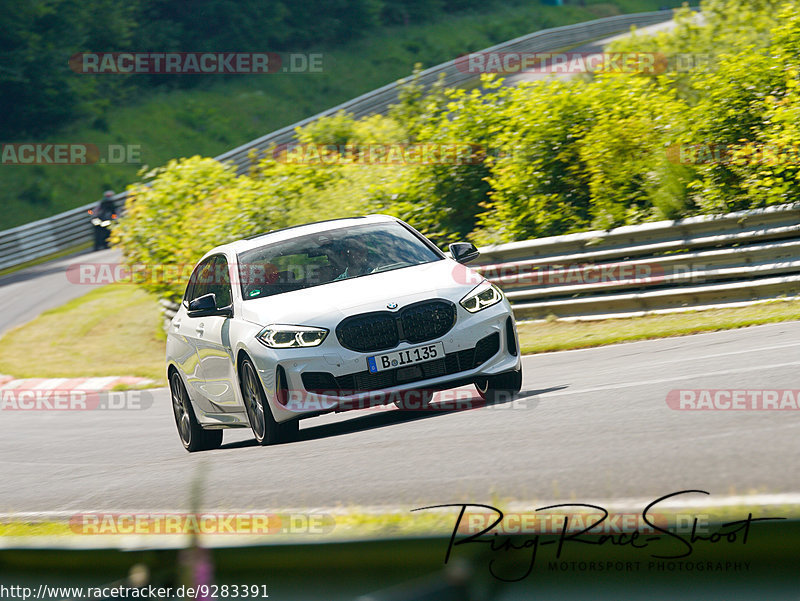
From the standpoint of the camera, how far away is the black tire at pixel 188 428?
9836 millimetres

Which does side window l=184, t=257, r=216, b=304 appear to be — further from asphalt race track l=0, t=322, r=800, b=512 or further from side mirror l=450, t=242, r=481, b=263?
side mirror l=450, t=242, r=481, b=263

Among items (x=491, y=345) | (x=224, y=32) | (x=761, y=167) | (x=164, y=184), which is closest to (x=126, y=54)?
(x=224, y=32)

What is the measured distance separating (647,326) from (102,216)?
2694 centimetres

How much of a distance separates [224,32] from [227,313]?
150ft

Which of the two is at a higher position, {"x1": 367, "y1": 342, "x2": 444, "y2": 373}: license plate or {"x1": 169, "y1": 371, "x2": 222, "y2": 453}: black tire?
{"x1": 367, "y1": 342, "x2": 444, "y2": 373}: license plate

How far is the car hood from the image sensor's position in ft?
26.6

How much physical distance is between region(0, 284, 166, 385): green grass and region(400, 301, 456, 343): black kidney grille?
9220 millimetres

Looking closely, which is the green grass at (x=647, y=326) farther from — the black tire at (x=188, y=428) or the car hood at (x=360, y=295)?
the black tire at (x=188, y=428)

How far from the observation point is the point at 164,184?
72.3 feet

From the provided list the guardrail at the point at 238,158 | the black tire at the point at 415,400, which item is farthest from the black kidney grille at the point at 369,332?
the guardrail at the point at 238,158

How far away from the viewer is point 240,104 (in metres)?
51.6

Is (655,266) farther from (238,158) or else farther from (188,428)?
(238,158)

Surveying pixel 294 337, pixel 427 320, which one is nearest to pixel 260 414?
pixel 294 337

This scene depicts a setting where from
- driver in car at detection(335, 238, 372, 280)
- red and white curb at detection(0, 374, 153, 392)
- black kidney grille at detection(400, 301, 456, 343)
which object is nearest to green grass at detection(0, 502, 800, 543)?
black kidney grille at detection(400, 301, 456, 343)
